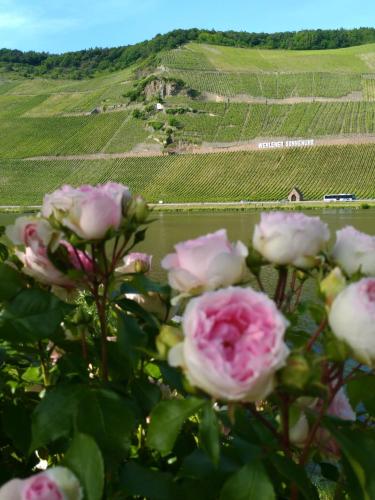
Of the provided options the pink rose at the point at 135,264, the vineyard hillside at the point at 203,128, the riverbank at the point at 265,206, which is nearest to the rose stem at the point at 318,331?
the pink rose at the point at 135,264

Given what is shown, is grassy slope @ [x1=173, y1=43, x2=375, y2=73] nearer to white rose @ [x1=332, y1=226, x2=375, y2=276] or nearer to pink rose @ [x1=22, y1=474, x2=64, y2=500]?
white rose @ [x1=332, y1=226, x2=375, y2=276]

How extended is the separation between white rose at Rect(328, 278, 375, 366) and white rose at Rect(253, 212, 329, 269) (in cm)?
18

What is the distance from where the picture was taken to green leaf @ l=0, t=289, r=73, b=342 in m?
1.16

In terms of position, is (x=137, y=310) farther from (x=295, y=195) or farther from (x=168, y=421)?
(x=295, y=195)

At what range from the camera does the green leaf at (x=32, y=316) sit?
116 centimetres

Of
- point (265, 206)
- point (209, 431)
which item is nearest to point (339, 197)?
point (265, 206)

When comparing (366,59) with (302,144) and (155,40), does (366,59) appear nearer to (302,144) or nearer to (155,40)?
(302,144)

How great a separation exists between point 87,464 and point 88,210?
16.7 inches

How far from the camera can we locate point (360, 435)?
99cm

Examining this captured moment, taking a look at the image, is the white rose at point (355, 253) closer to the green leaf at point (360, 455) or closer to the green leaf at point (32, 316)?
the green leaf at point (360, 455)

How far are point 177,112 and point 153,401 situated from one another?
76.5 meters

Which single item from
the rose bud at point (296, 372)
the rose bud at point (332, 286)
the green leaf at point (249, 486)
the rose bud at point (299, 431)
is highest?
the rose bud at point (332, 286)

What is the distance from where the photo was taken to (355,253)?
1036 millimetres

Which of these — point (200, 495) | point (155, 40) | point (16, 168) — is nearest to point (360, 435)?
point (200, 495)
